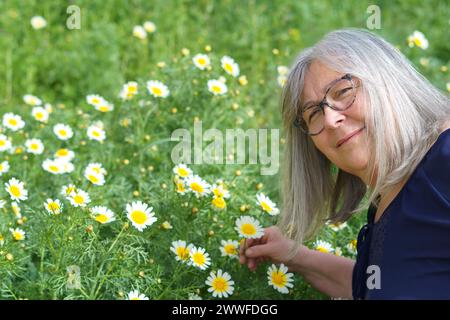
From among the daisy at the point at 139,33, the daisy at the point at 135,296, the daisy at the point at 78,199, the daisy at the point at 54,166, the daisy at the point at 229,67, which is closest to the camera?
the daisy at the point at 135,296

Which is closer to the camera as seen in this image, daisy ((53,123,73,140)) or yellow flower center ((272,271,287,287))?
yellow flower center ((272,271,287,287))

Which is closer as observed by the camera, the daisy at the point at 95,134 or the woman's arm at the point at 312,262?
the woman's arm at the point at 312,262

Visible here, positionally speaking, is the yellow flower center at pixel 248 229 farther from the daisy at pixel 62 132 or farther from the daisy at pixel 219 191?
the daisy at pixel 62 132

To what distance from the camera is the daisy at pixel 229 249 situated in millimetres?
2582

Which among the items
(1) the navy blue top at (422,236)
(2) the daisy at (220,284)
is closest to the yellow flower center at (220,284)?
(2) the daisy at (220,284)

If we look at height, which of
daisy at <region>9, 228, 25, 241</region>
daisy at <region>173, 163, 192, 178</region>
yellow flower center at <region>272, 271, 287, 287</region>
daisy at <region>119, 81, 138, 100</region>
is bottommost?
yellow flower center at <region>272, 271, 287, 287</region>

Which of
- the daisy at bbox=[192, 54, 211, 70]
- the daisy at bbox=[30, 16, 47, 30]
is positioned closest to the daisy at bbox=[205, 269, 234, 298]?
the daisy at bbox=[192, 54, 211, 70]

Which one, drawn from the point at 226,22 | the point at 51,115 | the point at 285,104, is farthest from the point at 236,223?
the point at 226,22

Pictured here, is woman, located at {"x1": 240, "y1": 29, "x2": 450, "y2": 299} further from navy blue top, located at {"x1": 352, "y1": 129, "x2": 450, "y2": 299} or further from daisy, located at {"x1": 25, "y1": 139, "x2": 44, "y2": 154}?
daisy, located at {"x1": 25, "y1": 139, "x2": 44, "y2": 154}

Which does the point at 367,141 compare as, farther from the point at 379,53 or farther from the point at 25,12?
the point at 25,12

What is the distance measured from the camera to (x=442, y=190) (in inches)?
76.8

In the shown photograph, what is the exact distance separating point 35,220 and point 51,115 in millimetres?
935

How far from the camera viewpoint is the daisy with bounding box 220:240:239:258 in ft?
8.47

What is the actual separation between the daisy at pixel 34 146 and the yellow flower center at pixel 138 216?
2.56 feet
